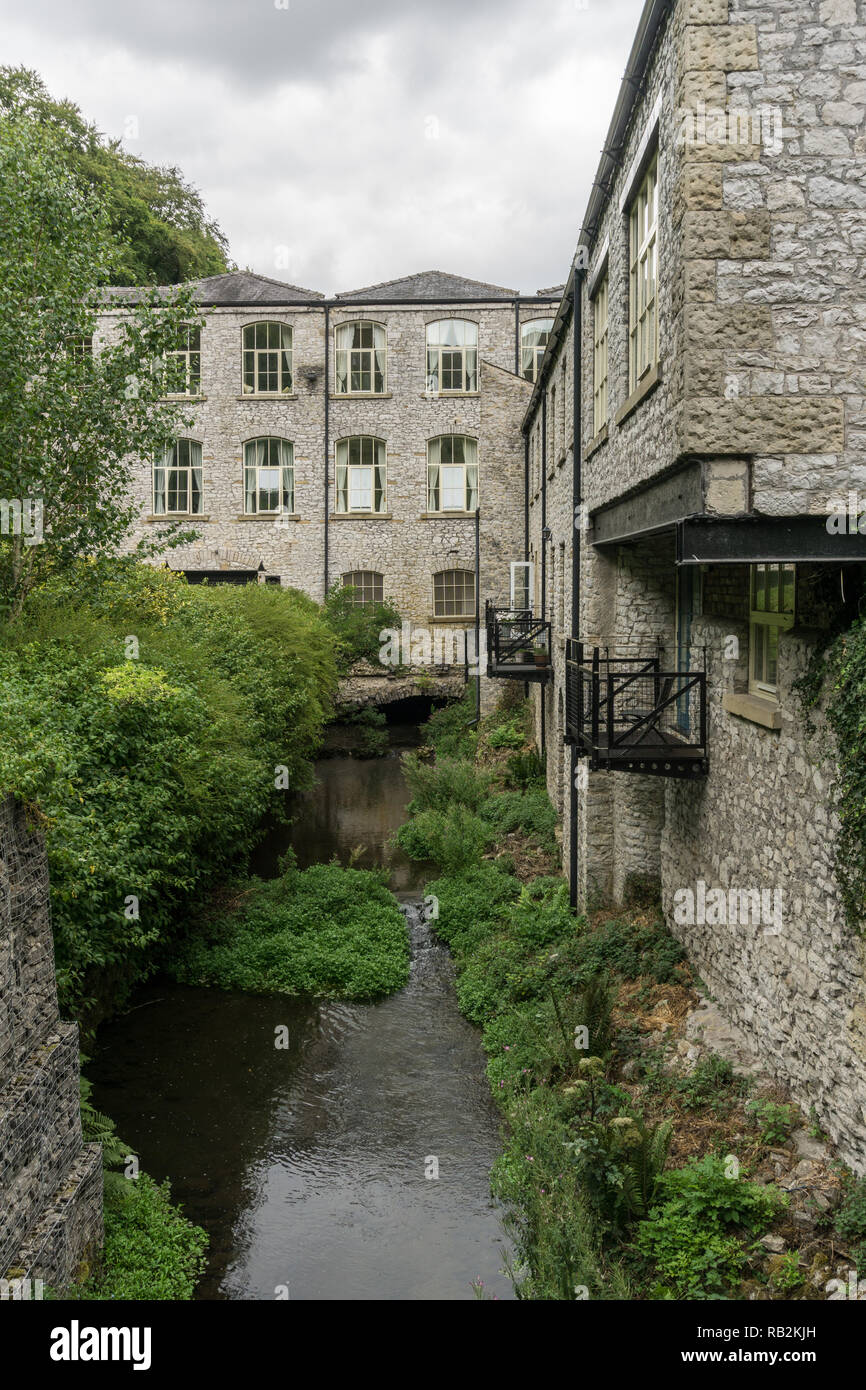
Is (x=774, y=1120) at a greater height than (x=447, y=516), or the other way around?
(x=447, y=516)

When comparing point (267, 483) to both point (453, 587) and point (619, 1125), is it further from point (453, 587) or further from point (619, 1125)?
point (619, 1125)

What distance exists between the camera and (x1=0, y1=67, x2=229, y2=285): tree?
34.8 metres

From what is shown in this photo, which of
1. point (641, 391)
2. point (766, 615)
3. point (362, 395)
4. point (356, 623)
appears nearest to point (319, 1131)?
point (766, 615)

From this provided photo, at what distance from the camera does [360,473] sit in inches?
1283

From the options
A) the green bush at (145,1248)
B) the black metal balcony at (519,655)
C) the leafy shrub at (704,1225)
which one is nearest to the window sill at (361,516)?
A: the black metal balcony at (519,655)

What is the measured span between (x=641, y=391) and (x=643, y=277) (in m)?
1.41

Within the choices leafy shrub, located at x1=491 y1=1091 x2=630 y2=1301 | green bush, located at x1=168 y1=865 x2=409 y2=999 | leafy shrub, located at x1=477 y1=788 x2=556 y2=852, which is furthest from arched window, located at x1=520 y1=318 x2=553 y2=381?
leafy shrub, located at x1=491 y1=1091 x2=630 y2=1301

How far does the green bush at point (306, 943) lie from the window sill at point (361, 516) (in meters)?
18.7

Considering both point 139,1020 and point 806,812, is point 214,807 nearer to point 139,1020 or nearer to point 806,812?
point 139,1020

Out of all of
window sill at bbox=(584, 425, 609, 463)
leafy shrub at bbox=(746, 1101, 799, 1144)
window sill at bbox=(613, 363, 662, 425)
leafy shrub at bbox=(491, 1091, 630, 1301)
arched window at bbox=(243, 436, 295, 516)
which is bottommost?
leafy shrub at bbox=(491, 1091, 630, 1301)

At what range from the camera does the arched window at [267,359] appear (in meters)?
32.2

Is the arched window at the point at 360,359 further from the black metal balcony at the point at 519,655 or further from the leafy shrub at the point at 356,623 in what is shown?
the black metal balcony at the point at 519,655

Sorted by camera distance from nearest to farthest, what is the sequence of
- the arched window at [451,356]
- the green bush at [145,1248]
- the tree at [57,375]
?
1. the green bush at [145,1248]
2. the tree at [57,375]
3. the arched window at [451,356]

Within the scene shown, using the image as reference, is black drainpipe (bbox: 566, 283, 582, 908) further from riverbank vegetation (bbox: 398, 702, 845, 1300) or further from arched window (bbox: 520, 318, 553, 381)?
arched window (bbox: 520, 318, 553, 381)
